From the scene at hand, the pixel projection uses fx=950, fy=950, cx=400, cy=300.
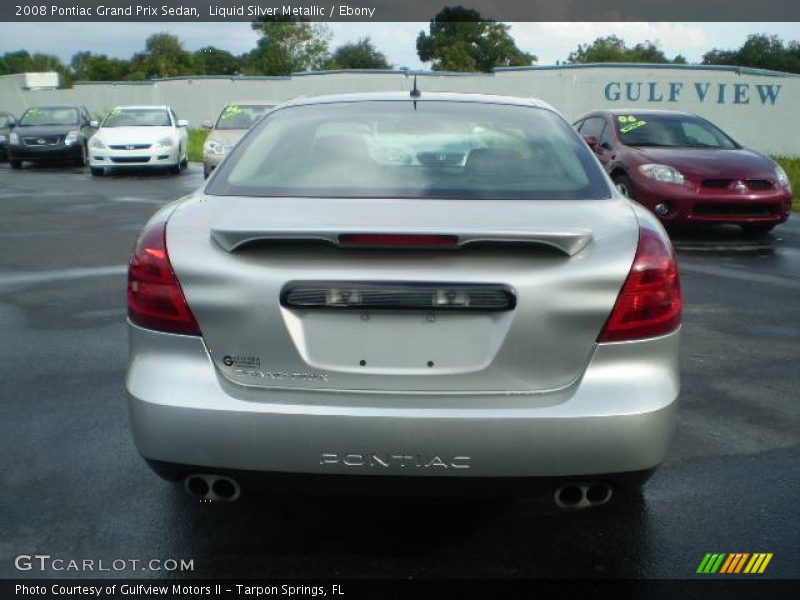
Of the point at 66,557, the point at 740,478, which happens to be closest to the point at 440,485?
the point at 66,557

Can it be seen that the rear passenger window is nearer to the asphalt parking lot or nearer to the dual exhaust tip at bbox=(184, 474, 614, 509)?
the asphalt parking lot

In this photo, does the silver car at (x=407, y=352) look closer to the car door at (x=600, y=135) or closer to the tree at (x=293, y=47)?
the car door at (x=600, y=135)

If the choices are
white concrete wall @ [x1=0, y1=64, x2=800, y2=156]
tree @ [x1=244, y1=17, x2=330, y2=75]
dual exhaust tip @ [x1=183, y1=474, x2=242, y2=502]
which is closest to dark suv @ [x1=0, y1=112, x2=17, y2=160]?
white concrete wall @ [x1=0, y1=64, x2=800, y2=156]

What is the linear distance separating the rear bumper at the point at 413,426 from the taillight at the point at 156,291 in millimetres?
64

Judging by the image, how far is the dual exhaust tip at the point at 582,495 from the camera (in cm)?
291

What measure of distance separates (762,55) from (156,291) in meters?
105

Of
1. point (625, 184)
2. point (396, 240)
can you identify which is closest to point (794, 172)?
point (625, 184)

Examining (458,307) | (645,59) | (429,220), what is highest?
(429,220)

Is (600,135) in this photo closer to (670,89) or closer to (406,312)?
(406,312)

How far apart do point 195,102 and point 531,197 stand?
41129mm

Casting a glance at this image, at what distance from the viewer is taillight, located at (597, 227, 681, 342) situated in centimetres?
282

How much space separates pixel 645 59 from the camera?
10462 centimetres

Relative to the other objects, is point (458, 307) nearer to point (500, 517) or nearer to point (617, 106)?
point (500, 517)

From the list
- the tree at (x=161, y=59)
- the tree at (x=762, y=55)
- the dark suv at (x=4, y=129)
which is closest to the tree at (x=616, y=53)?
the tree at (x=762, y=55)
